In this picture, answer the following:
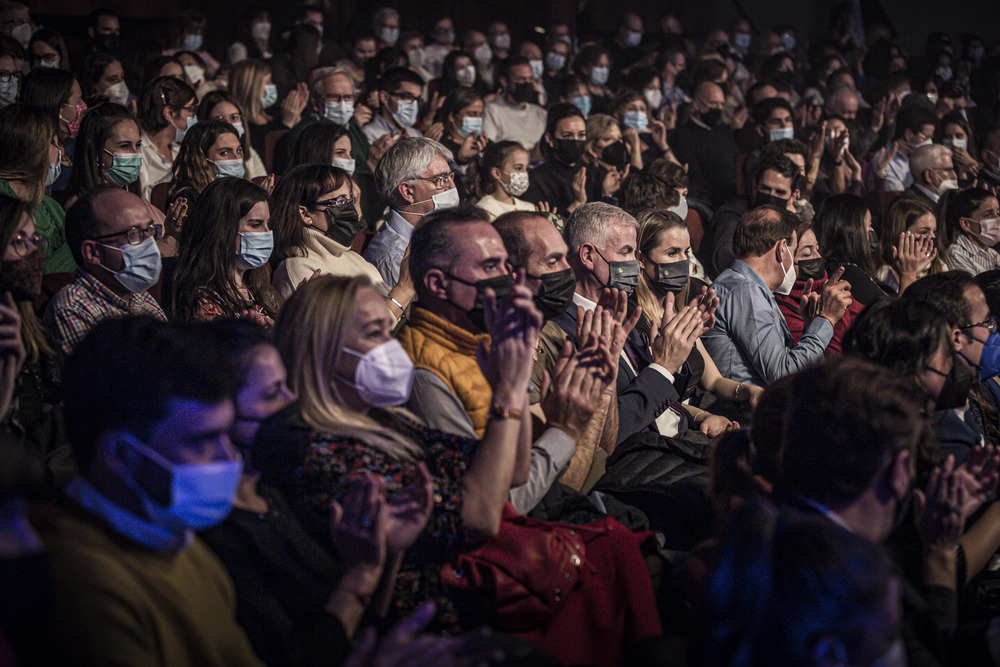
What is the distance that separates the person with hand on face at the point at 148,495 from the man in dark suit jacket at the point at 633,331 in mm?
1668

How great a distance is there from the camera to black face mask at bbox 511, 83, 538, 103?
25.0 ft

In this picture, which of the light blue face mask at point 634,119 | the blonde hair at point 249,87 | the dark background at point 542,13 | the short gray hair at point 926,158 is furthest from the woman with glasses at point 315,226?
the dark background at point 542,13

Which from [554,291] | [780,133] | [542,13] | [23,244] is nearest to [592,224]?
[554,291]

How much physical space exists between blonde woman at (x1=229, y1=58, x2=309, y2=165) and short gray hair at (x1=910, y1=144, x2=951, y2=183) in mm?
4283

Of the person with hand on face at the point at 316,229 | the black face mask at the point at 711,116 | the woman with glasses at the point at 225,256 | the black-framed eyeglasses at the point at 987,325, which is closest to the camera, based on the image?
the black-framed eyeglasses at the point at 987,325

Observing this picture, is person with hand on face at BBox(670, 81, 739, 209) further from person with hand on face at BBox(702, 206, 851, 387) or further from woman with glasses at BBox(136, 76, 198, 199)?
woman with glasses at BBox(136, 76, 198, 199)

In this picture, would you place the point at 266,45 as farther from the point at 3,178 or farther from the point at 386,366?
the point at 386,366

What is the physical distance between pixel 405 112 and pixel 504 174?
137 centimetres

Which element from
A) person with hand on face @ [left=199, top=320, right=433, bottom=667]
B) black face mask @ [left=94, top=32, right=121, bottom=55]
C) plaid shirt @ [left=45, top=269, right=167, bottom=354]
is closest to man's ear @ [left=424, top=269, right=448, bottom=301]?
person with hand on face @ [left=199, top=320, right=433, bottom=667]

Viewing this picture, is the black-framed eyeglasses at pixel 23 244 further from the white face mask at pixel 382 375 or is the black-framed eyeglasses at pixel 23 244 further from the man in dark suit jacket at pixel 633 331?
the man in dark suit jacket at pixel 633 331

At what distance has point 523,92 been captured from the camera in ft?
25.1

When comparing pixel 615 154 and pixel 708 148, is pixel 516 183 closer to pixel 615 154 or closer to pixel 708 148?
pixel 615 154

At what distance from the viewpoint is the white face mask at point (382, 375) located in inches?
89.8

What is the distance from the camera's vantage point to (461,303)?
108 inches
